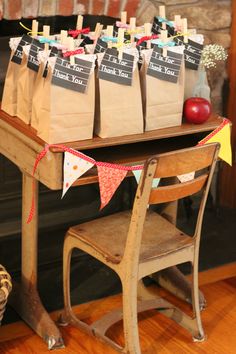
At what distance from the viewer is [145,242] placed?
3.03m

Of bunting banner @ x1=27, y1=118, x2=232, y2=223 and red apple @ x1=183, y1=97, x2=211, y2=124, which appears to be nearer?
bunting banner @ x1=27, y1=118, x2=232, y2=223

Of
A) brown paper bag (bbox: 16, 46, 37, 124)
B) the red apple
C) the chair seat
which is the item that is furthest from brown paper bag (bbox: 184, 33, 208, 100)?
brown paper bag (bbox: 16, 46, 37, 124)

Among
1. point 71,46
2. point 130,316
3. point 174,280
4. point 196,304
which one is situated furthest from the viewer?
point 174,280

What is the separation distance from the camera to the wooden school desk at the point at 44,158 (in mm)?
2879

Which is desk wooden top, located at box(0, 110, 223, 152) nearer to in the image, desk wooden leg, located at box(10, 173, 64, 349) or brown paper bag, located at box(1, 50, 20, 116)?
brown paper bag, located at box(1, 50, 20, 116)

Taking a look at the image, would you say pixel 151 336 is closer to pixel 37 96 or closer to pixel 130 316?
pixel 130 316

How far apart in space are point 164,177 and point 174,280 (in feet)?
2.73

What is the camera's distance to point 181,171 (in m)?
2.79

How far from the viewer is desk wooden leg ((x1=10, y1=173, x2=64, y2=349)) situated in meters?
3.11

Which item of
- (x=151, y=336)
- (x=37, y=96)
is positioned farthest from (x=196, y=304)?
(x=37, y=96)

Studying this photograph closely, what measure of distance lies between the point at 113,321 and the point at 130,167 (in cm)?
65

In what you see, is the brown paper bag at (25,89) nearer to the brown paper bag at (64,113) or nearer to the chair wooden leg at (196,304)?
the brown paper bag at (64,113)

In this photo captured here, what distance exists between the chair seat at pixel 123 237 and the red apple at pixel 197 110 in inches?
16.1

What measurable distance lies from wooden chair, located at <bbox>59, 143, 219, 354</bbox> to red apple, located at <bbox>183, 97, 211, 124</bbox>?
25 cm
